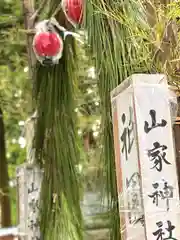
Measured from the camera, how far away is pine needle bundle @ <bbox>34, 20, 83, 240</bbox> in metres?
2.21

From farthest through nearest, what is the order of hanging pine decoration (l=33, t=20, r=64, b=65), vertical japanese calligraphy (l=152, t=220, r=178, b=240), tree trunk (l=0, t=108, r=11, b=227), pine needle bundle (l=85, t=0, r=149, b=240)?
tree trunk (l=0, t=108, r=11, b=227) < hanging pine decoration (l=33, t=20, r=64, b=65) < pine needle bundle (l=85, t=0, r=149, b=240) < vertical japanese calligraphy (l=152, t=220, r=178, b=240)

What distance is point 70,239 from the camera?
7.03ft

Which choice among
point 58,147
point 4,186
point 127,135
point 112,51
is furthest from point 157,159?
point 4,186

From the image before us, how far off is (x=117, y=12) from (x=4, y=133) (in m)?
2.85

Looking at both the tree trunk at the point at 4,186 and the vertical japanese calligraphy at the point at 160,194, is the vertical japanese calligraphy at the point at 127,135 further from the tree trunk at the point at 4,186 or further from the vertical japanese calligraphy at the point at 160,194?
the tree trunk at the point at 4,186

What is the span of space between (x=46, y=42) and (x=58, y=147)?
1.76ft

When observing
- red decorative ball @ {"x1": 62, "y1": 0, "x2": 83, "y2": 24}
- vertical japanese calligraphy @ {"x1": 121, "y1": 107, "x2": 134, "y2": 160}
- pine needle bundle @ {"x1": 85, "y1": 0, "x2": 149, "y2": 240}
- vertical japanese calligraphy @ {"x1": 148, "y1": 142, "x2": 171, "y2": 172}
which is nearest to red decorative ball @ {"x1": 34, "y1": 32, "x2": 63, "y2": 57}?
red decorative ball @ {"x1": 62, "y1": 0, "x2": 83, "y2": 24}

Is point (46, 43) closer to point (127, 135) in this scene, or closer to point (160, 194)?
point (127, 135)

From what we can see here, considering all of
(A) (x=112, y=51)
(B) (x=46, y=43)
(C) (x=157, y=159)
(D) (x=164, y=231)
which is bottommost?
(D) (x=164, y=231)

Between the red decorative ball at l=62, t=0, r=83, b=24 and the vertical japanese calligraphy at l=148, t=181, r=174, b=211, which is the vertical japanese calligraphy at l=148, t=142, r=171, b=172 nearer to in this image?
the vertical japanese calligraphy at l=148, t=181, r=174, b=211

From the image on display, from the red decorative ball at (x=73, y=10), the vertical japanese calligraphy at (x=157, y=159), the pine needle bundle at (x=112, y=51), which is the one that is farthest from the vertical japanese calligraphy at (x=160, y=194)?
the red decorative ball at (x=73, y=10)

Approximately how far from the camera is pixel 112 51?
1804 millimetres

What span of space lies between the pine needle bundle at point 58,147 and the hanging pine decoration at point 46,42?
4 cm

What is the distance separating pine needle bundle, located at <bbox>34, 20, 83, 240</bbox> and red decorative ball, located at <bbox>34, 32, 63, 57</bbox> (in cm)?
5
